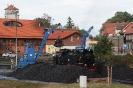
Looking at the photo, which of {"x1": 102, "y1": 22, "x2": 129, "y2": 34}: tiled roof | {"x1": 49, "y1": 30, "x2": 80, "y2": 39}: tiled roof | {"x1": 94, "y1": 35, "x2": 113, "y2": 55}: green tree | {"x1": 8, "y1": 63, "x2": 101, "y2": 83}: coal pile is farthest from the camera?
{"x1": 102, "y1": 22, "x2": 129, "y2": 34}: tiled roof

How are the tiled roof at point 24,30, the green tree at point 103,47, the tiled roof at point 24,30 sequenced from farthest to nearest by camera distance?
the tiled roof at point 24,30 < the tiled roof at point 24,30 < the green tree at point 103,47

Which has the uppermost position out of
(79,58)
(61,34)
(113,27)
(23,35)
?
(113,27)

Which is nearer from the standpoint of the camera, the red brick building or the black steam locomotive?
the black steam locomotive

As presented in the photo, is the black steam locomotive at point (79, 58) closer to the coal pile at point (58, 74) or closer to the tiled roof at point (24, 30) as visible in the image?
the coal pile at point (58, 74)

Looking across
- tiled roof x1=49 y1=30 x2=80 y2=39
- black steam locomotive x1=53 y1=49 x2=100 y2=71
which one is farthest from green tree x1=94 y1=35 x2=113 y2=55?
tiled roof x1=49 y1=30 x2=80 y2=39

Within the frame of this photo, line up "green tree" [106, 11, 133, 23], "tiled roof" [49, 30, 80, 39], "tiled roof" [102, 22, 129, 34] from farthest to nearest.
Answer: "green tree" [106, 11, 133, 23], "tiled roof" [102, 22, 129, 34], "tiled roof" [49, 30, 80, 39]

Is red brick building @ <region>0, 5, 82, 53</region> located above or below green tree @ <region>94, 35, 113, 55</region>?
above

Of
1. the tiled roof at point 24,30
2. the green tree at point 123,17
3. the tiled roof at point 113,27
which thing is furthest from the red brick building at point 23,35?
the green tree at point 123,17

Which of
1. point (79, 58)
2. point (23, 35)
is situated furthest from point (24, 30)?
point (79, 58)

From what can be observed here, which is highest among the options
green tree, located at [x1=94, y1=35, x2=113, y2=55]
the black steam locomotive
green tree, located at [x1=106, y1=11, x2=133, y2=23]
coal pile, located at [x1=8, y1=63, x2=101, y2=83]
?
green tree, located at [x1=106, y1=11, x2=133, y2=23]

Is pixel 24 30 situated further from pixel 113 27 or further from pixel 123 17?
pixel 123 17

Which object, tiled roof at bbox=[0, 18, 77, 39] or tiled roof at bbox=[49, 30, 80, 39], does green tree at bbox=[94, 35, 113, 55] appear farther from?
tiled roof at bbox=[49, 30, 80, 39]

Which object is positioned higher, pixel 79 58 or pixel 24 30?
pixel 24 30

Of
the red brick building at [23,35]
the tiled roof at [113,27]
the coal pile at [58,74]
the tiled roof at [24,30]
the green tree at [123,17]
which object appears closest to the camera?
the coal pile at [58,74]
